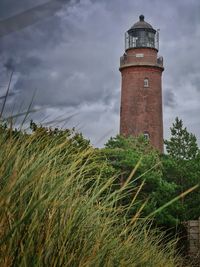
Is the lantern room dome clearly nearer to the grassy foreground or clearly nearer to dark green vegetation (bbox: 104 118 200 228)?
dark green vegetation (bbox: 104 118 200 228)

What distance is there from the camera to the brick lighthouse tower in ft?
127

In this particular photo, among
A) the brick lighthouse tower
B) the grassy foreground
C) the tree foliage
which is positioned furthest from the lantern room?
the grassy foreground

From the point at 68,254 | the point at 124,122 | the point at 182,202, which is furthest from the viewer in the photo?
the point at 124,122

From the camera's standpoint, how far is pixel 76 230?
8.50 ft

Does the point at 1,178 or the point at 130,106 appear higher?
the point at 130,106

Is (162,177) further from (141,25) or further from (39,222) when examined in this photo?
(39,222)

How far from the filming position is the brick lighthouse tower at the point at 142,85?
→ 3856 cm

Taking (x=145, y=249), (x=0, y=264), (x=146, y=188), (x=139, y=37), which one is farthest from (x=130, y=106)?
(x=0, y=264)

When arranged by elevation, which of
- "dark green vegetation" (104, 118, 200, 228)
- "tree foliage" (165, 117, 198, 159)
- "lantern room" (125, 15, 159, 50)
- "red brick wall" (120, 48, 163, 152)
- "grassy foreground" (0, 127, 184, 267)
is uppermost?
"lantern room" (125, 15, 159, 50)

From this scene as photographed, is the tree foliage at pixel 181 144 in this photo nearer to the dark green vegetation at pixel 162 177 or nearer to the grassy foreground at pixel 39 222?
the dark green vegetation at pixel 162 177

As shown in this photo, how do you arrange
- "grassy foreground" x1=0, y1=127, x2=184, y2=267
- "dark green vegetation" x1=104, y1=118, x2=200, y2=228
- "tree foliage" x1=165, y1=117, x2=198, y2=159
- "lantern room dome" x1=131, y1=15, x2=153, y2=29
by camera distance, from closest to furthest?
"grassy foreground" x1=0, y1=127, x2=184, y2=267, "dark green vegetation" x1=104, y1=118, x2=200, y2=228, "tree foliage" x1=165, y1=117, x2=198, y2=159, "lantern room dome" x1=131, y1=15, x2=153, y2=29

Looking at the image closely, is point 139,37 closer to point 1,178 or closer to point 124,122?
point 124,122

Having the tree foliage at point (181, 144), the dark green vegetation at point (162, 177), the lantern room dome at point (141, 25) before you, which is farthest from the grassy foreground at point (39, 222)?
the lantern room dome at point (141, 25)

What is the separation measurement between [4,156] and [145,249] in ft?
7.52
